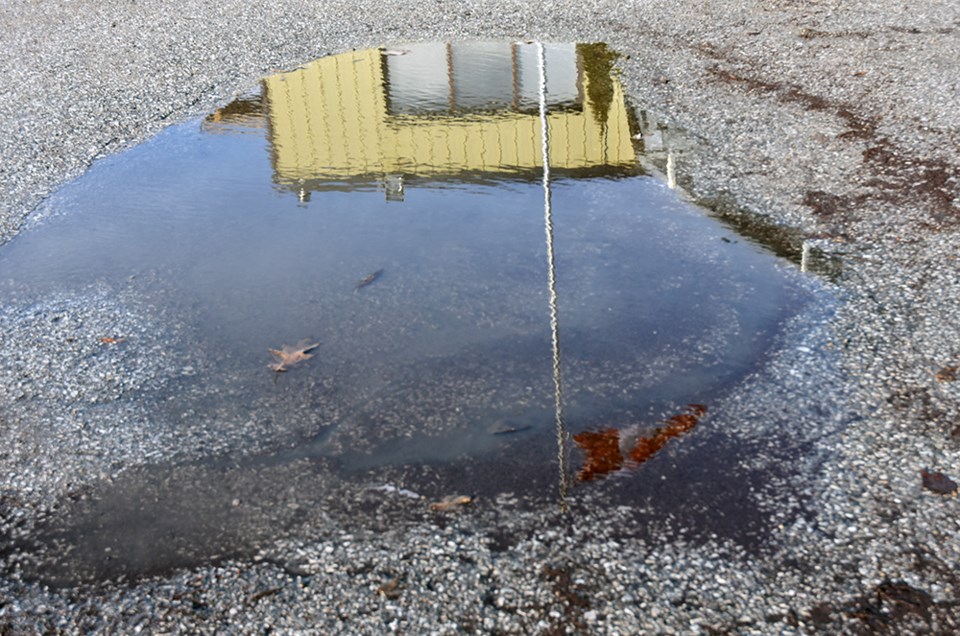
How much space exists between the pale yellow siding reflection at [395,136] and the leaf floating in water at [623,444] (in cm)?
363

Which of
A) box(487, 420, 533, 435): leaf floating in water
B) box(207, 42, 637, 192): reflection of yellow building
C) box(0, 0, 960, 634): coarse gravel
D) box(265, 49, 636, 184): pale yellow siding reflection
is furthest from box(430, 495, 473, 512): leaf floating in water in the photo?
box(265, 49, 636, 184): pale yellow siding reflection

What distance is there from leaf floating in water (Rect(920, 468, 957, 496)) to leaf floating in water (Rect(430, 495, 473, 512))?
1.94 metres

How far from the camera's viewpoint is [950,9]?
1109cm

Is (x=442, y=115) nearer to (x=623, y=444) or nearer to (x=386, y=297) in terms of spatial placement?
(x=386, y=297)

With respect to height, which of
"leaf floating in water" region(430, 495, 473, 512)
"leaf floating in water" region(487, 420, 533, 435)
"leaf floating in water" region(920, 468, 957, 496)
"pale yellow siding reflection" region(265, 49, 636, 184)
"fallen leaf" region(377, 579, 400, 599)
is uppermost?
"pale yellow siding reflection" region(265, 49, 636, 184)

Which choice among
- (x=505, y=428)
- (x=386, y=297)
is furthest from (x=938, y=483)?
(x=386, y=297)

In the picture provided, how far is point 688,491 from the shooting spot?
3967 millimetres

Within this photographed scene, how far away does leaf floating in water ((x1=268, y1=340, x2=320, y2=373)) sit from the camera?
5.05 metres

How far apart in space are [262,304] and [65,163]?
11.2 feet

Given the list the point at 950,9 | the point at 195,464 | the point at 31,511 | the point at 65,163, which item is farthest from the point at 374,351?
the point at 950,9

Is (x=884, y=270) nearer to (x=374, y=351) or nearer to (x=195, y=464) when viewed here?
Result: (x=374, y=351)

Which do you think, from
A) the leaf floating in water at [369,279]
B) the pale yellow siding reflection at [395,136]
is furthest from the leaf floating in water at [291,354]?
the pale yellow siding reflection at [395,136]

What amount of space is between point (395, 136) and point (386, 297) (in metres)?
3.79

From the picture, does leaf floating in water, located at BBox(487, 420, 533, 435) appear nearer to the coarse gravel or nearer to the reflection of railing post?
the reflection of railing post
